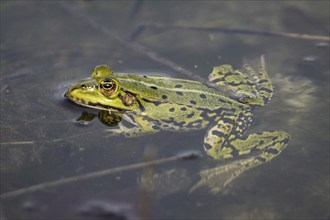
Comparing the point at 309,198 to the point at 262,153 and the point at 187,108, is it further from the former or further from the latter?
the point at 187,108

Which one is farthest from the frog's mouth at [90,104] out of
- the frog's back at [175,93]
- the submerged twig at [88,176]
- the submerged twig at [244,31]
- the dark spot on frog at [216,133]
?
the submerged twig at [244,31]

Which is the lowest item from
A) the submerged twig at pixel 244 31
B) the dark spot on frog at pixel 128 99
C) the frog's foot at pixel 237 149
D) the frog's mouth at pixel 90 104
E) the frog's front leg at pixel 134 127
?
the frog's foot at pixel 237 149

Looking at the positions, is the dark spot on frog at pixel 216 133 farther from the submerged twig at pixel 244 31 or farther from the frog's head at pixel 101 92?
the submerged twig at pixel 244 31

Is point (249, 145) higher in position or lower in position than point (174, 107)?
lower

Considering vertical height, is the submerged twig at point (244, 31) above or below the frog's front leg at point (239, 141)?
above

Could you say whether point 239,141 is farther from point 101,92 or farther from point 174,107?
point 101,92

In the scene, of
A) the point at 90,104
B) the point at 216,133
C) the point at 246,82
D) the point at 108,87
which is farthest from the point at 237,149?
the point at 90,104

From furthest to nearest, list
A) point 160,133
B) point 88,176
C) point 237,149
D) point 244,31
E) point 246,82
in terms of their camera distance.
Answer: point 244,31, point 246,82, point 160,133, point 237,149, point 88,176
